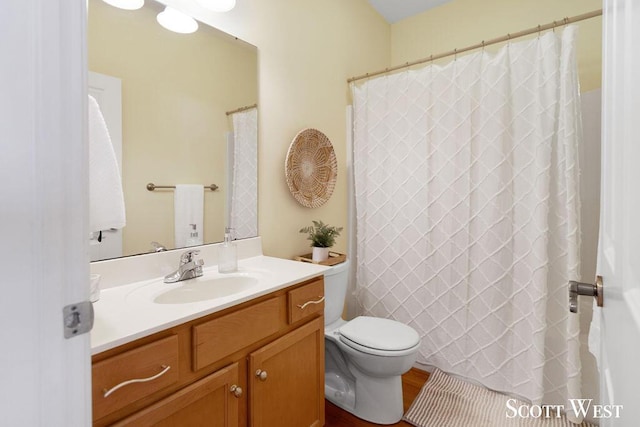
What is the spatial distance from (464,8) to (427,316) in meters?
2.45

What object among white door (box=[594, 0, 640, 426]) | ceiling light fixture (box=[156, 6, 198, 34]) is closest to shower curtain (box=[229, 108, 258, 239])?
ceiling light fixture (box=[156, 6, 198, 34])

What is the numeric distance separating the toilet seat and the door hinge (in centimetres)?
131

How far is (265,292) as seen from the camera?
1110 mm

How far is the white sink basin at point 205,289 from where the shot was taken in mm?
1193

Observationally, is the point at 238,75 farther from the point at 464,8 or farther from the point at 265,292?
the point at 464,8

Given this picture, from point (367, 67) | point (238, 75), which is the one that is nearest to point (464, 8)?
point (367, 67)

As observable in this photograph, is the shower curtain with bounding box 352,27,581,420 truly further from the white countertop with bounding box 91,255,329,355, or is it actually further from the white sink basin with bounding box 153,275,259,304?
the white sink basin with bounding box 153,275,259,304

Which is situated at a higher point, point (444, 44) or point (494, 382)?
point (444, 44)

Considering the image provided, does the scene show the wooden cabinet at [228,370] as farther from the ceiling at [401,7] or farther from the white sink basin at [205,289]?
the ceiling at [401,7]

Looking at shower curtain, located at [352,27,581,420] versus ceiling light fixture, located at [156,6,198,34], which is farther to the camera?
shower curtain, located at [352,27,581,420]

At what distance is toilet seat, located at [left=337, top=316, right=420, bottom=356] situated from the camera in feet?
4.95

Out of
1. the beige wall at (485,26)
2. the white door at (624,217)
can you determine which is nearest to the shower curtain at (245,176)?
the white door at (624,217)

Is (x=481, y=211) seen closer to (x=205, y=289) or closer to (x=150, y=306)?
A: (x=205, y=289)

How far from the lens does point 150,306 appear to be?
968 mm
